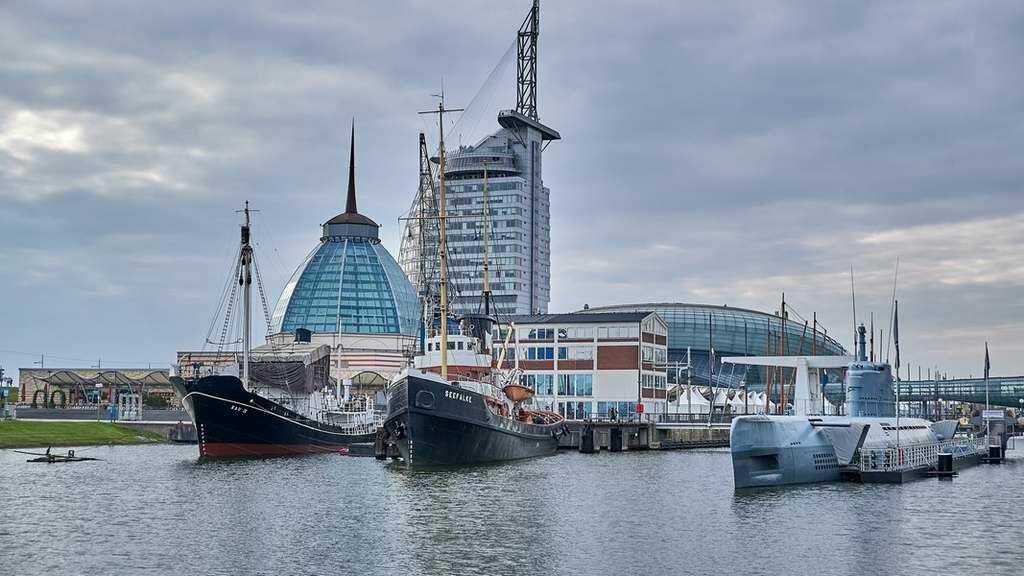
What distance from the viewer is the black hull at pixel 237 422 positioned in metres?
114

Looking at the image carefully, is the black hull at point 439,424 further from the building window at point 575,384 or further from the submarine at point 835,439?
the building window at point 575,384

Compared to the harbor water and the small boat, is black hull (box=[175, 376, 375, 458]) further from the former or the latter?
the harbor water

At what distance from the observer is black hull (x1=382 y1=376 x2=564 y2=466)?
93.4m

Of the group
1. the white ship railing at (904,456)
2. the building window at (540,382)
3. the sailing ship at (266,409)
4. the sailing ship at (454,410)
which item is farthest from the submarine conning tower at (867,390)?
the building window at (540,382)

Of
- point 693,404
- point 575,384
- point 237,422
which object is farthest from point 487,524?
point 693,404

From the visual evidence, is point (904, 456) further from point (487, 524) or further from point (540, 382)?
point (540, 382)

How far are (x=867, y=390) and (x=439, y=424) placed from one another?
1358 inches

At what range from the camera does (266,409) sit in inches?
4688

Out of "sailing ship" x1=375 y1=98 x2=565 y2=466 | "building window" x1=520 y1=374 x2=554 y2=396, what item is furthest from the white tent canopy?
"sailing ship" x1=375 y1=98 x2=565 y2=466

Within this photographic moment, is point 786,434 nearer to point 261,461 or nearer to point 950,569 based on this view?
point 950,569

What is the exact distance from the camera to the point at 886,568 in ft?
157

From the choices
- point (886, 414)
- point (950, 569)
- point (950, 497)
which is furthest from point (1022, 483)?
point (950, 569)

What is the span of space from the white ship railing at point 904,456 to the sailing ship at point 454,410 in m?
30.3

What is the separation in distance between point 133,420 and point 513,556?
12958cm
